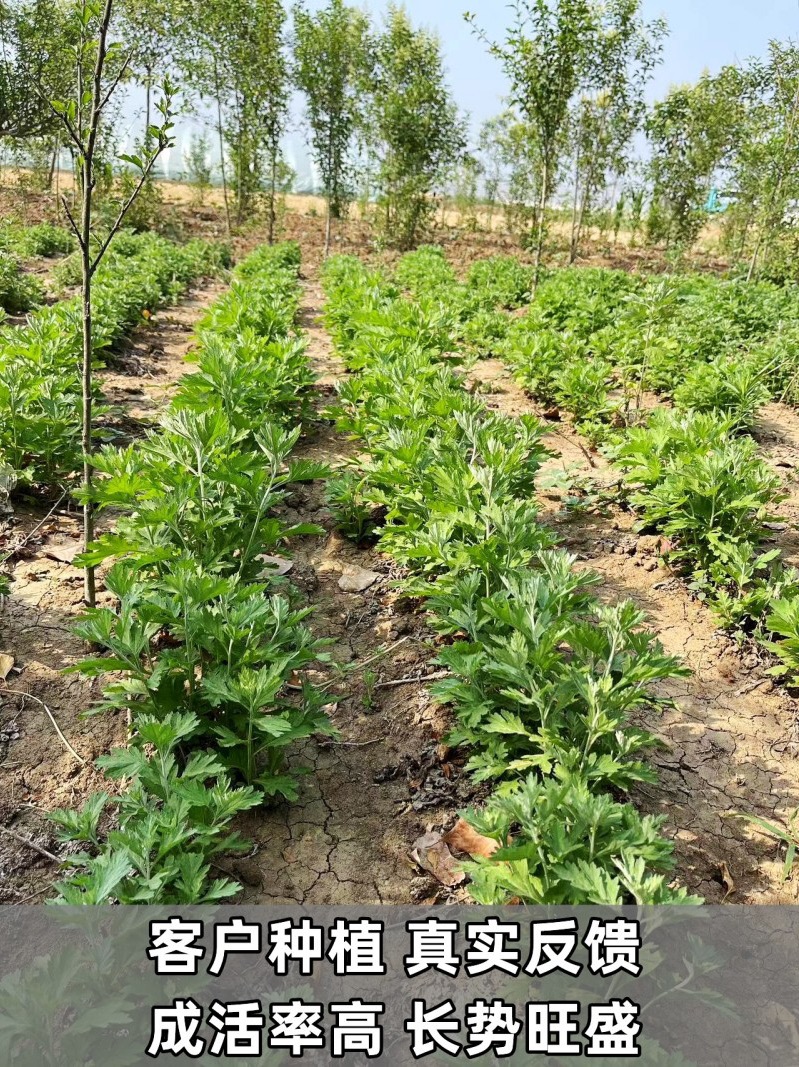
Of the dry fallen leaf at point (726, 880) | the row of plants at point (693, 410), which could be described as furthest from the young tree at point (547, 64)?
the dry fallen leaf at point (726, 880)

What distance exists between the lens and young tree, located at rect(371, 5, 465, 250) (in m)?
25.0

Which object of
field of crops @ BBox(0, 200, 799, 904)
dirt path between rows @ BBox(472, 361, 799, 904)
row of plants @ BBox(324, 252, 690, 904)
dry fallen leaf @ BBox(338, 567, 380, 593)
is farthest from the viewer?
dry fallen leaf @ BBox(338, 567, 380, 593)

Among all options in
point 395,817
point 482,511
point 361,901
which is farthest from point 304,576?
point 361,901

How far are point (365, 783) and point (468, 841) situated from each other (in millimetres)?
539

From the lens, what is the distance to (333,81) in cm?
2345

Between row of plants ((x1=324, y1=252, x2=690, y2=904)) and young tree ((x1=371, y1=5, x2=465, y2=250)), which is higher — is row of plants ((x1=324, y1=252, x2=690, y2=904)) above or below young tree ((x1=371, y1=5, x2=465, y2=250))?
below

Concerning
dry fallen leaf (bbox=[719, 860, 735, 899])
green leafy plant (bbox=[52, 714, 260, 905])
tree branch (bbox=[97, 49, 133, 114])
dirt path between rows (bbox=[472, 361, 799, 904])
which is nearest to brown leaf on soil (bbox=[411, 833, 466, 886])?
green leafy plant (bbox=[52, 714, 260, 905])

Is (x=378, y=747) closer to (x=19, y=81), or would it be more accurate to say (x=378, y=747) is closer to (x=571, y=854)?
(x=571, y=854)

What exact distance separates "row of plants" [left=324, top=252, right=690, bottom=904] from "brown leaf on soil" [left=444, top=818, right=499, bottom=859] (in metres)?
0.12

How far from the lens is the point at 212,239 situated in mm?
25047

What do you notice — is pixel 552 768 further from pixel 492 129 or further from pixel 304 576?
pixel 492 129

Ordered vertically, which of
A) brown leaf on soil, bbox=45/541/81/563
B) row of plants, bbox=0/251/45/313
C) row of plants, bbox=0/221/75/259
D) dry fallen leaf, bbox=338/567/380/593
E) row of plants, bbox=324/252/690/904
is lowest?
dry fallen leaf, bbox=338/567/380/593

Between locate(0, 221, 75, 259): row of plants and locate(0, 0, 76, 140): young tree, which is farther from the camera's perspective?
locate(0, 0, 76, 140): young tree

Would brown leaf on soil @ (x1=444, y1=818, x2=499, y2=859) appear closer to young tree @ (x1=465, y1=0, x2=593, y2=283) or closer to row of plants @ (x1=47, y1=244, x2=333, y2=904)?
row of plants @ (x1=47, y1=244, x2=333, y2=904)
